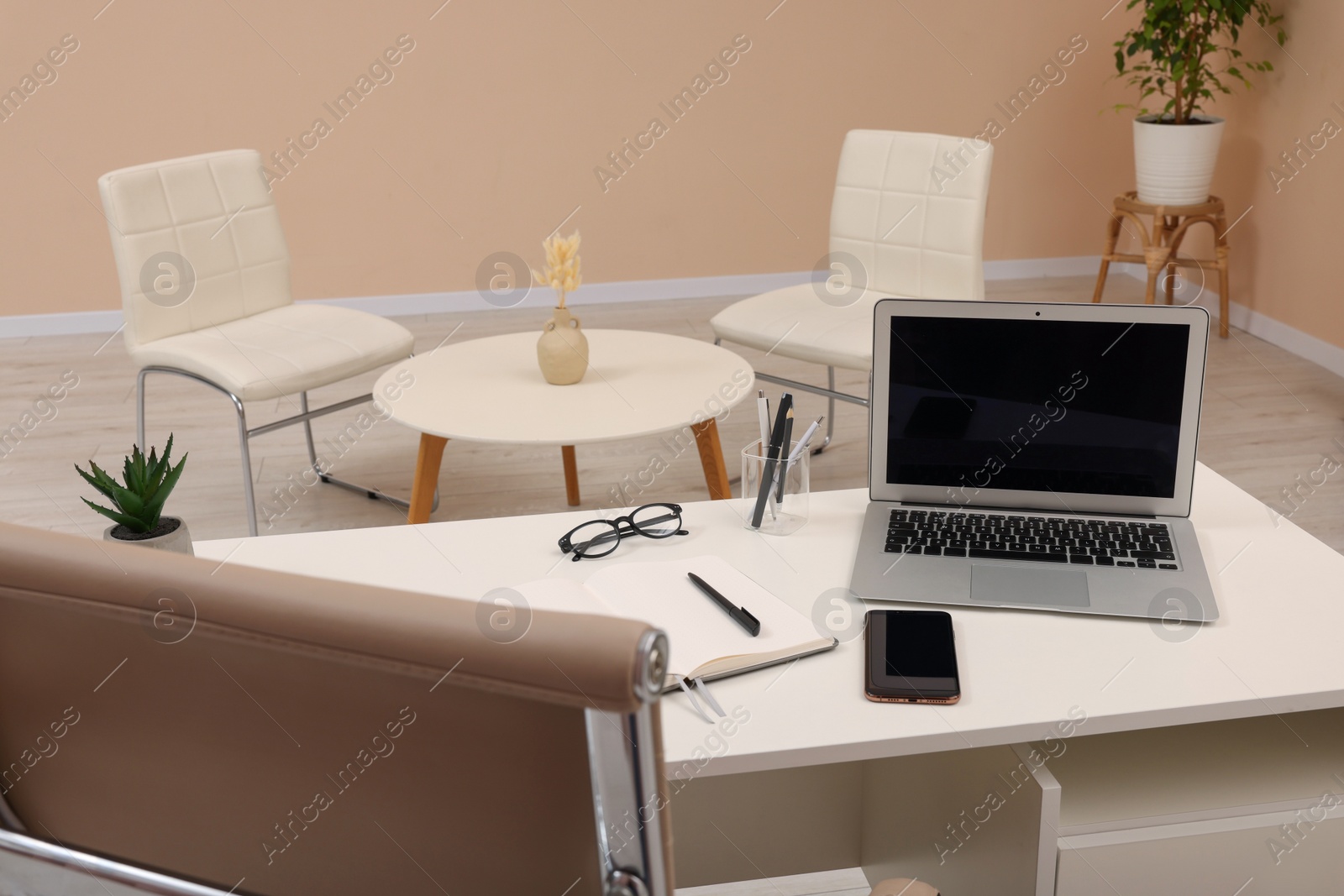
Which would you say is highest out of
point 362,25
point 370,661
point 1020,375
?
point 362,25

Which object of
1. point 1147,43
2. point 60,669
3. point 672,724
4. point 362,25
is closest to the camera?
point 60,669

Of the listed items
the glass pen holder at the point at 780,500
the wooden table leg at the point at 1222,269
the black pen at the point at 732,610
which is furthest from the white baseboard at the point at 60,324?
the wooden table leg at the point at 1222,269

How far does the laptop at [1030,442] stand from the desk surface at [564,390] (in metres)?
0.80

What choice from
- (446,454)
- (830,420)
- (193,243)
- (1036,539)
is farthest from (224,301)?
(1036,539)

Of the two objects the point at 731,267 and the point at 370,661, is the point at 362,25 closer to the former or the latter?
the point at 731,267

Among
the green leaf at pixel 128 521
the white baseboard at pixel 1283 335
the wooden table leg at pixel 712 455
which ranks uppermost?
the green leaf at pixel 128 521

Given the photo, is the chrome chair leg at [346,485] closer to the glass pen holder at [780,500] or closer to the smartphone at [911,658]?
the glass pen holder at [780,500]

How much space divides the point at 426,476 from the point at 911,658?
151 cm

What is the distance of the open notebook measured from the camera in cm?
111

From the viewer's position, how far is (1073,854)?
1.06 metres

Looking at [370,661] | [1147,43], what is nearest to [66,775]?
[370,661]

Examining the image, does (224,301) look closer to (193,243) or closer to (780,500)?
(193,243)

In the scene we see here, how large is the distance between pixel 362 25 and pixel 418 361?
94.9 inches

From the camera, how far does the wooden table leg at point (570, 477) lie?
2.90m
